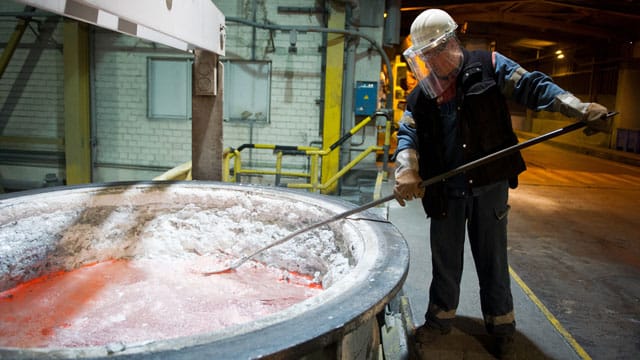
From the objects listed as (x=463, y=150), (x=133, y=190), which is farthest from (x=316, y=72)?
(x=463, y=150)

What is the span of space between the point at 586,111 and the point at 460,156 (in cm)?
59

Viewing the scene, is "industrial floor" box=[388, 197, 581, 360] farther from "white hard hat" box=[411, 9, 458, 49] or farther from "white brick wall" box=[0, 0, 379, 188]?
"white brick wall" box=[0, 0, 379, 188]

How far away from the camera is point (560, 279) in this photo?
11.0 feet

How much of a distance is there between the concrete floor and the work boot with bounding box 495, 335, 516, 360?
44mm

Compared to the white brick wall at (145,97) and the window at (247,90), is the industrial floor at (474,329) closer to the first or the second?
the white brick wall at (145,97)

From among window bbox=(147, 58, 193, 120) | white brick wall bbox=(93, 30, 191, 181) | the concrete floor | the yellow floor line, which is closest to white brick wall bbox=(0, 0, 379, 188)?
white brick wall bbox=(93, 30, 191, 181)

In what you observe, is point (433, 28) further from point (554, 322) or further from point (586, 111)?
point (554, 322)

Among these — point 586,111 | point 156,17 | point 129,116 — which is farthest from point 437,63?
point 129,116

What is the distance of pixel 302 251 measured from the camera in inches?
118

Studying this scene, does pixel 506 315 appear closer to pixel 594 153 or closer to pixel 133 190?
pixel 133 190

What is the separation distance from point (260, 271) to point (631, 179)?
8.30m

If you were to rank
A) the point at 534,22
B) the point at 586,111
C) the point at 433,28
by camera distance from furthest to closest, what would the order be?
the point at 534,22
the point at 433,28
the point at 586,111

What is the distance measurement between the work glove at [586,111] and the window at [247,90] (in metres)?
6.31

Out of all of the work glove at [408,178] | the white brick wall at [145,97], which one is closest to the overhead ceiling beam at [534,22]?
the white brick wall at [145,97]
